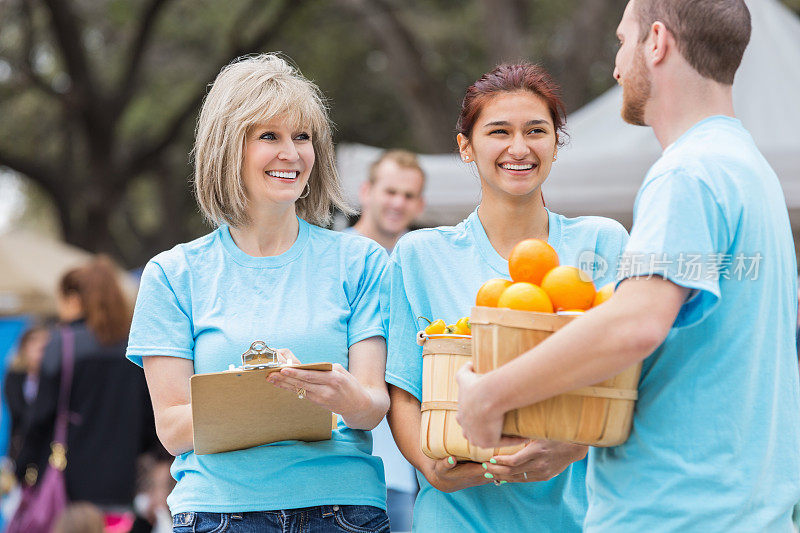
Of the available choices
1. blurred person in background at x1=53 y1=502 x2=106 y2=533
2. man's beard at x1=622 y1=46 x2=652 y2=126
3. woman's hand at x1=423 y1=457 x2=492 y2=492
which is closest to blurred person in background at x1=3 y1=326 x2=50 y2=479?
blurred person in background at x1=53 y1=502 x2=106 y2=533

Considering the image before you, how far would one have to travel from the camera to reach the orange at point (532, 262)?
85.4 inches

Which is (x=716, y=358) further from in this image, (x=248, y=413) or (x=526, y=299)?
(x=248, y=413)

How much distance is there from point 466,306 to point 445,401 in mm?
373

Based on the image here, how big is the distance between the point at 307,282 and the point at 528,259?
0.77 metres

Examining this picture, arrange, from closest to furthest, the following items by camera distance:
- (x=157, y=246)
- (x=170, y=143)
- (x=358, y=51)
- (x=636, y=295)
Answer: (x=636, y=295)
(x=170, y=143)
(x=358, y=51)
(x=157, y=246)

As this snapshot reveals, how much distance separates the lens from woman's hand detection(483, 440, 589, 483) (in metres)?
2.26

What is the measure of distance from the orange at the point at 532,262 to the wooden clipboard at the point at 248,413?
1.60 ft

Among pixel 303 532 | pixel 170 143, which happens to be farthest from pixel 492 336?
pixel 170 143

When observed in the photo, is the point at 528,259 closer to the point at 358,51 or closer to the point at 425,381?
the point at 425,381

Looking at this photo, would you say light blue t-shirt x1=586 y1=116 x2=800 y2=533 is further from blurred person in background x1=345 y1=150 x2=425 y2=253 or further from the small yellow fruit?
blurred person in background x1=345 y1=150 x2=425 y2=253

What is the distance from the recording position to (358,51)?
61.4 feet

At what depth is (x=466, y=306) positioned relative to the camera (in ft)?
8.64

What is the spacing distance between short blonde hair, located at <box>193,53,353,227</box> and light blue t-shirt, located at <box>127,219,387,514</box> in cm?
13

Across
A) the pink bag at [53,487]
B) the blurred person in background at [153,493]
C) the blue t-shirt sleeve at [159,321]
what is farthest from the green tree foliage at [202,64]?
the blue t-shirt sleeve at [159,321]
